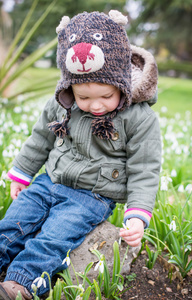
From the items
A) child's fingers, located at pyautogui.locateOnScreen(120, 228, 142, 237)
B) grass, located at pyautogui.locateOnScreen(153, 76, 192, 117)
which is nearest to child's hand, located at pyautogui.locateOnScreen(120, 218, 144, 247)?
child's fingers, located at pyautogui.locateOnScreen(120, 228, 142, 237)

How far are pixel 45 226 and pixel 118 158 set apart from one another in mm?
536

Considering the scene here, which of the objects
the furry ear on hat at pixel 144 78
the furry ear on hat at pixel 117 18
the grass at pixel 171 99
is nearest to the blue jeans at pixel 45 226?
the furry ear on hat at pixel 144 78

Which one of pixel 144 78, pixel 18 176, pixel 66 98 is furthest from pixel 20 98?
pixel 144 78

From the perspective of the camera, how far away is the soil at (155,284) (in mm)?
1678

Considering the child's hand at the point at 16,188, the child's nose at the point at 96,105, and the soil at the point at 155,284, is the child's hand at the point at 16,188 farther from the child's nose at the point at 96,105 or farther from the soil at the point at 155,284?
the child's nose at the point at 96,105

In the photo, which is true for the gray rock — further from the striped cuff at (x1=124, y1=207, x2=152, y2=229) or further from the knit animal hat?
the knit animal hat

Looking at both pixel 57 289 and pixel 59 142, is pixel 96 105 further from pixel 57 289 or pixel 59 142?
pixel 57 289

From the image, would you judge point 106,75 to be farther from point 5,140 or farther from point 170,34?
point 170,34

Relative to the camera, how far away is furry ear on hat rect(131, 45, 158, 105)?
1744 mm

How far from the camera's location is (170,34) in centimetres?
2247

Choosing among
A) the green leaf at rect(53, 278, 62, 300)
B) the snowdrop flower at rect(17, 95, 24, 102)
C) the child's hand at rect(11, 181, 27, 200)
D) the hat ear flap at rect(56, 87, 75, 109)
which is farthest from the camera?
the snowdrop flower at rect(17, 95, 24, 102)

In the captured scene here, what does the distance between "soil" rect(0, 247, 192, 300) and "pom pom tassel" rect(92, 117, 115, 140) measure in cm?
76

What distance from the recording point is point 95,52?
4.84ft

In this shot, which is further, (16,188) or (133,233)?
(16,188)
